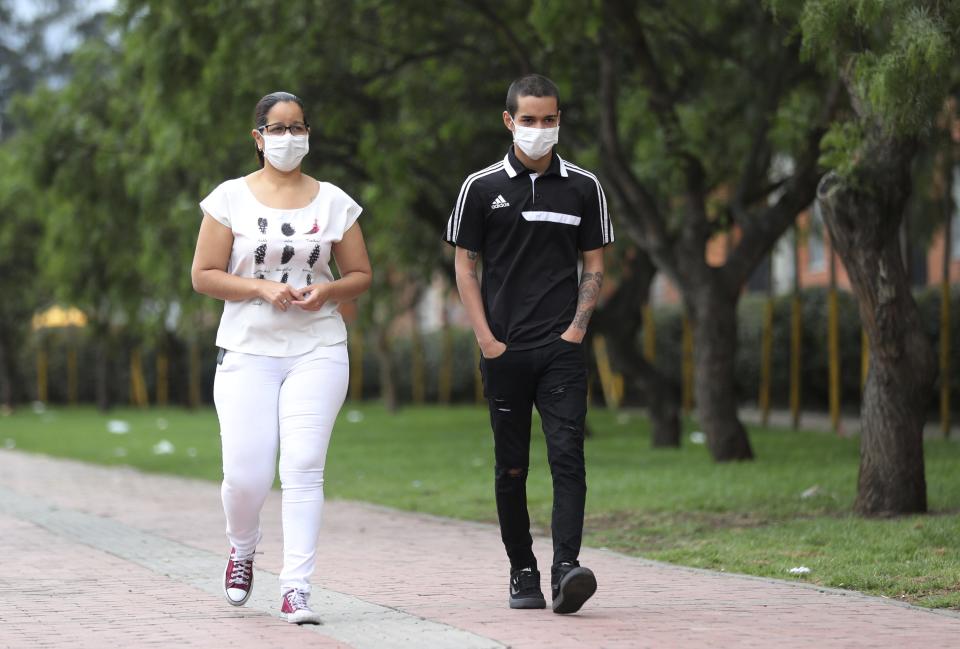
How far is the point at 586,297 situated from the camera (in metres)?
6.66

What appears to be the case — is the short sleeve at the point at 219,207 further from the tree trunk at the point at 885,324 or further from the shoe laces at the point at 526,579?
the tree trunk at the point at 885,324

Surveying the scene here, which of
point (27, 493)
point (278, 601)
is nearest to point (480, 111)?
point (27, 493)

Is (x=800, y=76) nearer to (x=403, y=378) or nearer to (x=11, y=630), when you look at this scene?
(x=11, y=630)

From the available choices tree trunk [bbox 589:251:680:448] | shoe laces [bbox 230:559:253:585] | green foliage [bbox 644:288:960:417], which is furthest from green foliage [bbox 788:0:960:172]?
green foliage [bbox 644:288:960:417]

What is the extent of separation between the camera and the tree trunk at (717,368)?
625 inches

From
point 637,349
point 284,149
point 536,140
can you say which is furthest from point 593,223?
point 637,349

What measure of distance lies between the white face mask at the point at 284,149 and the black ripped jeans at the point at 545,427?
1.12 meters

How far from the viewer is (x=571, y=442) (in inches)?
257

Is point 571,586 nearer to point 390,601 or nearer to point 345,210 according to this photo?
point 390,601

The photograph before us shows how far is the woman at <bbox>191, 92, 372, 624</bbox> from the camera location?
6.38 metres

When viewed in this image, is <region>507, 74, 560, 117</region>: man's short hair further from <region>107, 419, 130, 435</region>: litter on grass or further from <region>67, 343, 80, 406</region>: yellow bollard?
<region>67, 343, 80, 406</region>: yellow bollard

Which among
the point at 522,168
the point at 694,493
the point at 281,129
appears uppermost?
the point at 281,129

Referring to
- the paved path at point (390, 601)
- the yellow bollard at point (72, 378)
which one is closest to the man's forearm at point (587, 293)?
the paved path at point (390, 601)

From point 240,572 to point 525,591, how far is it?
118 centimetres
